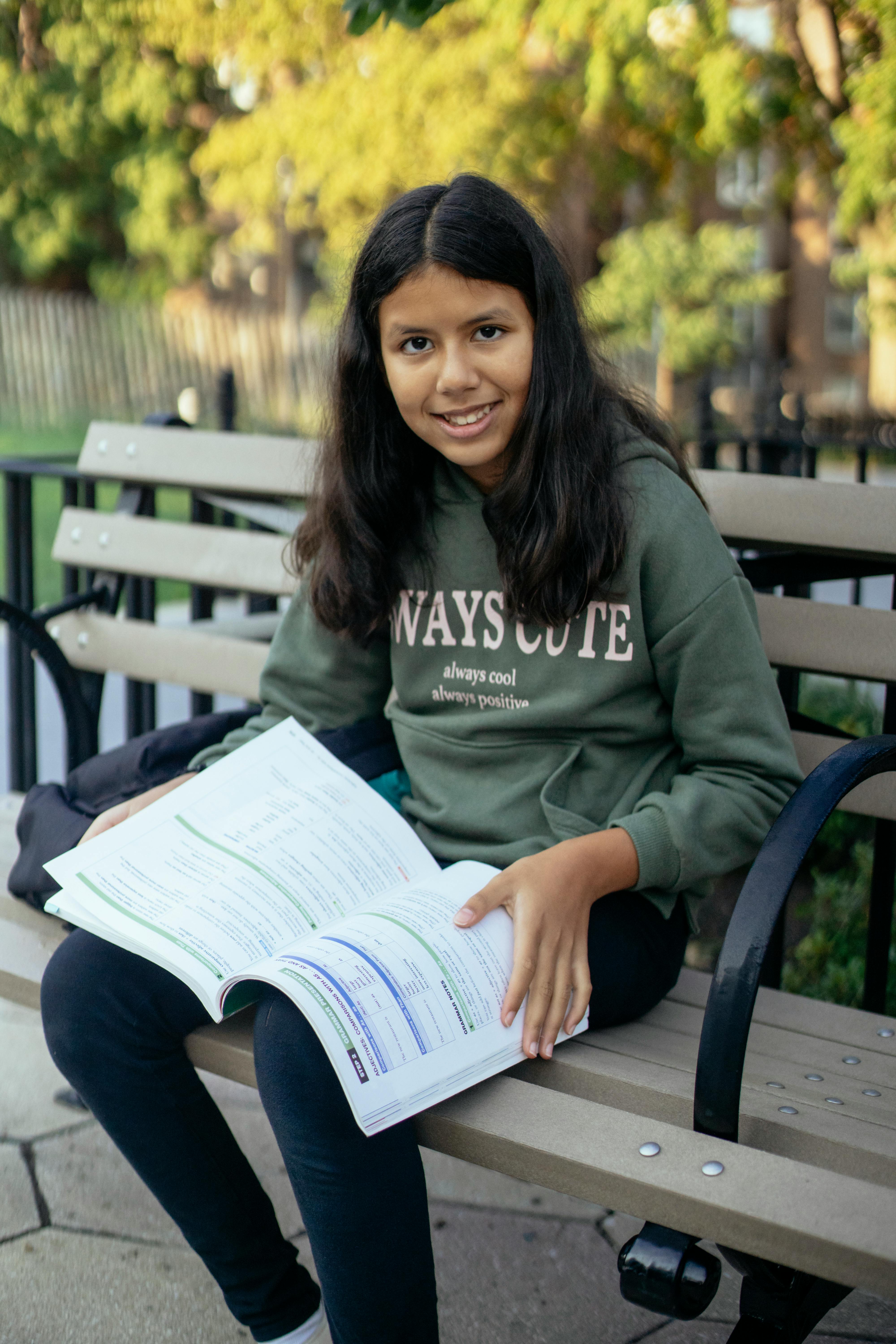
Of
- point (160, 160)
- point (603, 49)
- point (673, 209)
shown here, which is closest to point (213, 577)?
point (603, 49)

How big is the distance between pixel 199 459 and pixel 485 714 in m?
1.11

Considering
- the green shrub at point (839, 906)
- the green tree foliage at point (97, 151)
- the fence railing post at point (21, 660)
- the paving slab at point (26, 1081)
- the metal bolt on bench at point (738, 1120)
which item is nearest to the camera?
the metal bolt on bench at point (738, 1120)

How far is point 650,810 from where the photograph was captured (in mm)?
1676

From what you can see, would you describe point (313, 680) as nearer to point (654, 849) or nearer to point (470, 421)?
point (470, 421)

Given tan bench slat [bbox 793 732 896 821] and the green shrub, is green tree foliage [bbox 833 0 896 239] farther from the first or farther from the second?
tan bench slat [bbox 793 732 896 821]

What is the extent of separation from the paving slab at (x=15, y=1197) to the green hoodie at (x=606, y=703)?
0.81 meters

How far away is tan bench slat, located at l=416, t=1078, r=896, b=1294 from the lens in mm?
1169

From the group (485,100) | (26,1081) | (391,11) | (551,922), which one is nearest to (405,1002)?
(551,922)

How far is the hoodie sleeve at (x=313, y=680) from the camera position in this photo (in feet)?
6.83

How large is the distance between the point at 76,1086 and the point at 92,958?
7.2 inches

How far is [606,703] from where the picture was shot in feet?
5.91

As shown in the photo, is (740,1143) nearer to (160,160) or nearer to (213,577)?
(213,577)

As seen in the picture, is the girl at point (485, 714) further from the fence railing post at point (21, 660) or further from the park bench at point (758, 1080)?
the fence railing post at point (21, 660)

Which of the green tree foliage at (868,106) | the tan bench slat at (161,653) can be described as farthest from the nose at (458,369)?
the green tree foliage at (868,106)
